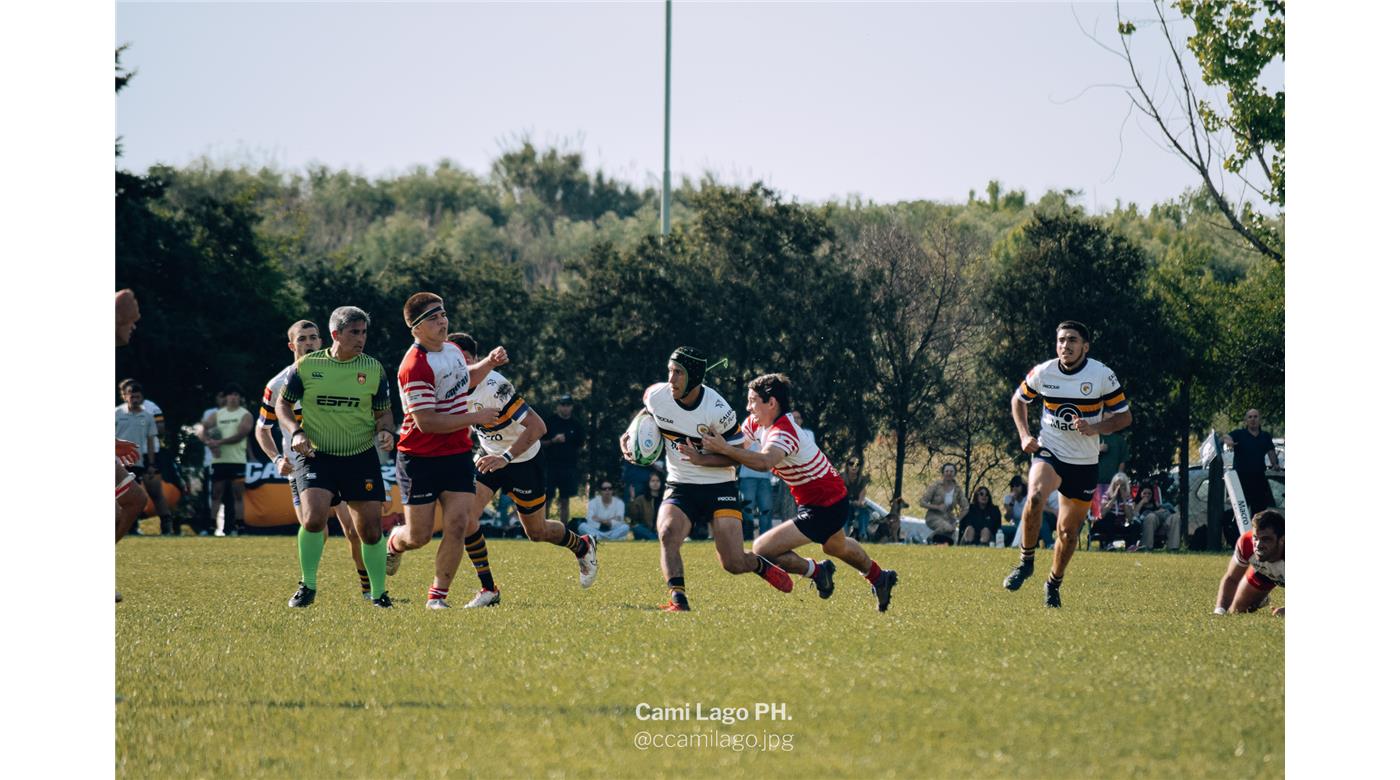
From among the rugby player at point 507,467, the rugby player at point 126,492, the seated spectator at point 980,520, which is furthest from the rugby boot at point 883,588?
the seated spectator at point 980,520

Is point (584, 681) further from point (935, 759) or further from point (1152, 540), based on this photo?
point (1152, 540)

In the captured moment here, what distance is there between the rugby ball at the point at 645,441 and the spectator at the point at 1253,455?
10.2m

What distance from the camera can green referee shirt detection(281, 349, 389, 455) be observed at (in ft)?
34.5

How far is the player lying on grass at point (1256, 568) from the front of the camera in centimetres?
1048

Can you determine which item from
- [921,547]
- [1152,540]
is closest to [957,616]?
[921,547]

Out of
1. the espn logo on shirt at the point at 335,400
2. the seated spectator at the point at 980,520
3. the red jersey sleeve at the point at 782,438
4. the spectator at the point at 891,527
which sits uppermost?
the espn logo on shirt at the point at 335,400

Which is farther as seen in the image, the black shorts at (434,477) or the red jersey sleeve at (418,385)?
the black shorts at (434,477)

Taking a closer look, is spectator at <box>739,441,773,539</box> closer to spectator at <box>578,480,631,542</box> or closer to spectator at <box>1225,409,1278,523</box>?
spectator at <box>578,480,631,542</box>

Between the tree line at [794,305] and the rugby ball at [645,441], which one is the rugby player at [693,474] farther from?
the tree line at [794,305]

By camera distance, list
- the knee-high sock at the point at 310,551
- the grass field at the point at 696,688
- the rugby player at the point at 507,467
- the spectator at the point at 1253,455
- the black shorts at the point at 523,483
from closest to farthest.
Result: the grass field at the point at 696,688 → the knee-high sock at the point at 310,551 → the rugby player at the point at 507,467 → the black shorts at the point at 523,483 → the spectator at the point at 1253,455

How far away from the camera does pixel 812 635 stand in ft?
28.2

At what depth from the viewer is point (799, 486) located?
423 inches

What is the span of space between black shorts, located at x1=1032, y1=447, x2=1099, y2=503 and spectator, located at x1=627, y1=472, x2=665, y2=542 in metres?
13.1

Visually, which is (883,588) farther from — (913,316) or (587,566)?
(913,316)
